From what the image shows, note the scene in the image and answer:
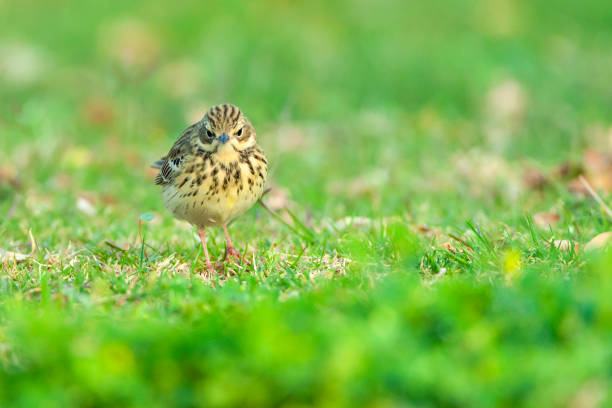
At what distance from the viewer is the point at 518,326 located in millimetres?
3266

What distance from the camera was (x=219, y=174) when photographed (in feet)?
17.3

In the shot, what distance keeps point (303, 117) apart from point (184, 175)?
16.3ft

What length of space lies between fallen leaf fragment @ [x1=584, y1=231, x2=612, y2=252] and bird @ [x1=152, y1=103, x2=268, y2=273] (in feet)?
6.60

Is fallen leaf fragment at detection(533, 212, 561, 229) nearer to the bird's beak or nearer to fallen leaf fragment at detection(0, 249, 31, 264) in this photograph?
the bird's beak

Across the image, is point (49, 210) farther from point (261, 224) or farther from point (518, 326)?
point (518, 326)

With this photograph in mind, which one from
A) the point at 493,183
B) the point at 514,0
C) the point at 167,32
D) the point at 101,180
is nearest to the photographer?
the point at 493,183

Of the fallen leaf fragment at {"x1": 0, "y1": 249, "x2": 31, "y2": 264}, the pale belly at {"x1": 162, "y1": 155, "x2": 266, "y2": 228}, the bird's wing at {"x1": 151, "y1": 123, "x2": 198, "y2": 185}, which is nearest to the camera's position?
the fallen leaf fragment at {"x1": 0, "y1": 249, "x2": 31, "y2": 264}

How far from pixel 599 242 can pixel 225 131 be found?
2326 mm

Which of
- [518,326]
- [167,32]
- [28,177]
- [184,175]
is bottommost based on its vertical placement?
[518,326]

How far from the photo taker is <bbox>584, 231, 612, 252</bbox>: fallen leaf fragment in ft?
15.3

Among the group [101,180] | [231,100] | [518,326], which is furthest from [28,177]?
[518,326]

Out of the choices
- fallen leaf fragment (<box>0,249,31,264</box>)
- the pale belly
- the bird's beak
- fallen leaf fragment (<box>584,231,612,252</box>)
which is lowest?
fallen leaf fragment (<box>584,231,612,252</box>)

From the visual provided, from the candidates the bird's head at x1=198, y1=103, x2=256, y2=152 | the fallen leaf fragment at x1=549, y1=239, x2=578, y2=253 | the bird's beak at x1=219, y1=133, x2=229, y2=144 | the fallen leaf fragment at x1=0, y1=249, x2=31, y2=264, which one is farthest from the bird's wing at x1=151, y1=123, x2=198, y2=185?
the fallen leaf fragment at x1=549, y1=239, x2=578, y2=253

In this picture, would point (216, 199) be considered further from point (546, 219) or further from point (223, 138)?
point (546, 219)
